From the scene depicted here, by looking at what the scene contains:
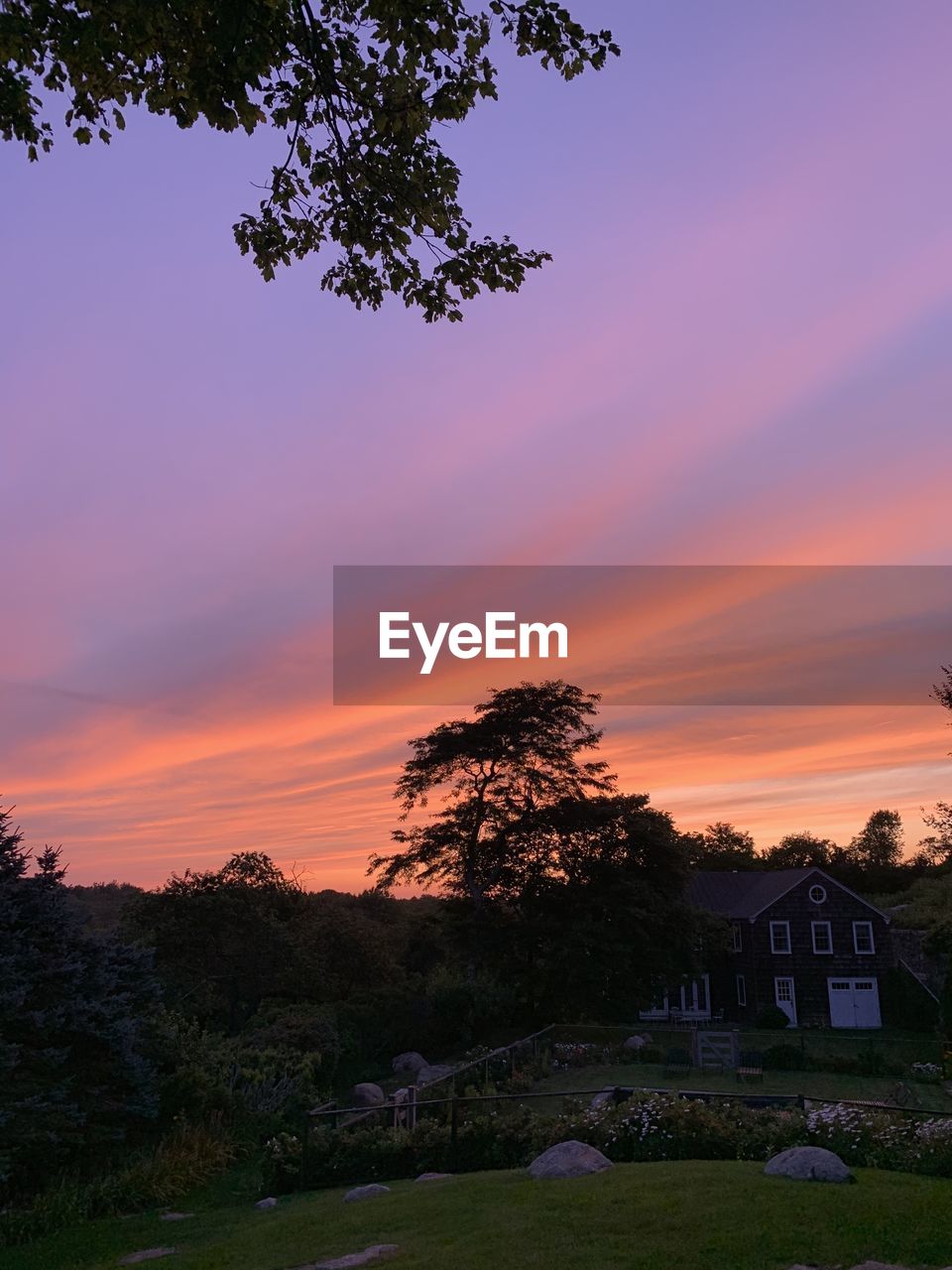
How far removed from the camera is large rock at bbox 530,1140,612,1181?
12359mm

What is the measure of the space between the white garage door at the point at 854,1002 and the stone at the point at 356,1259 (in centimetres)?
3886

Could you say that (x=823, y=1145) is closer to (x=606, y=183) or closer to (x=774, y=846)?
(x=606, y=183)

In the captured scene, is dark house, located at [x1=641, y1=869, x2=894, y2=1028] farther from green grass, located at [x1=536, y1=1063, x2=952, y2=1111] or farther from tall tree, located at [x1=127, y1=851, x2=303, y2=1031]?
tall tree, located at [x1=127, y1=851, x2=303, y2=1031]

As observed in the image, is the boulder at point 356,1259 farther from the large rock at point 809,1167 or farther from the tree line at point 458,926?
the tree line at point 458,926

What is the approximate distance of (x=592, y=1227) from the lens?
9.80 metres

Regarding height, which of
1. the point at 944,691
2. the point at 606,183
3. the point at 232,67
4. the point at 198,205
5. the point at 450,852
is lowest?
the point at 450,852

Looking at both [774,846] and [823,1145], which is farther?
[774,846]

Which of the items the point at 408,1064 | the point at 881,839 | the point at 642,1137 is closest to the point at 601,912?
the point at 408,1064

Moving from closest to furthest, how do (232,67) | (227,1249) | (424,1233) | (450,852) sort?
(232,67)
(424,1233)
(227,1249)
(450,852)

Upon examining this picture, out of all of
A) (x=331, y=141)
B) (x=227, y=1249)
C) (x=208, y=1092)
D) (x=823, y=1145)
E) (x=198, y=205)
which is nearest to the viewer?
(x=331, y=141)

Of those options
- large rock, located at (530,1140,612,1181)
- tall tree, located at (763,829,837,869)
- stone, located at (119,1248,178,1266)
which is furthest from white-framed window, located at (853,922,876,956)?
tall tree, located at (763,829,837,869)

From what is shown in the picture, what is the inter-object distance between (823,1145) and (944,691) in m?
13.7

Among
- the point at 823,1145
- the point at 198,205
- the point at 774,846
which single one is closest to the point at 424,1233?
the point at 823,1145

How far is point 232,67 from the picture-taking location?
7.69 m
